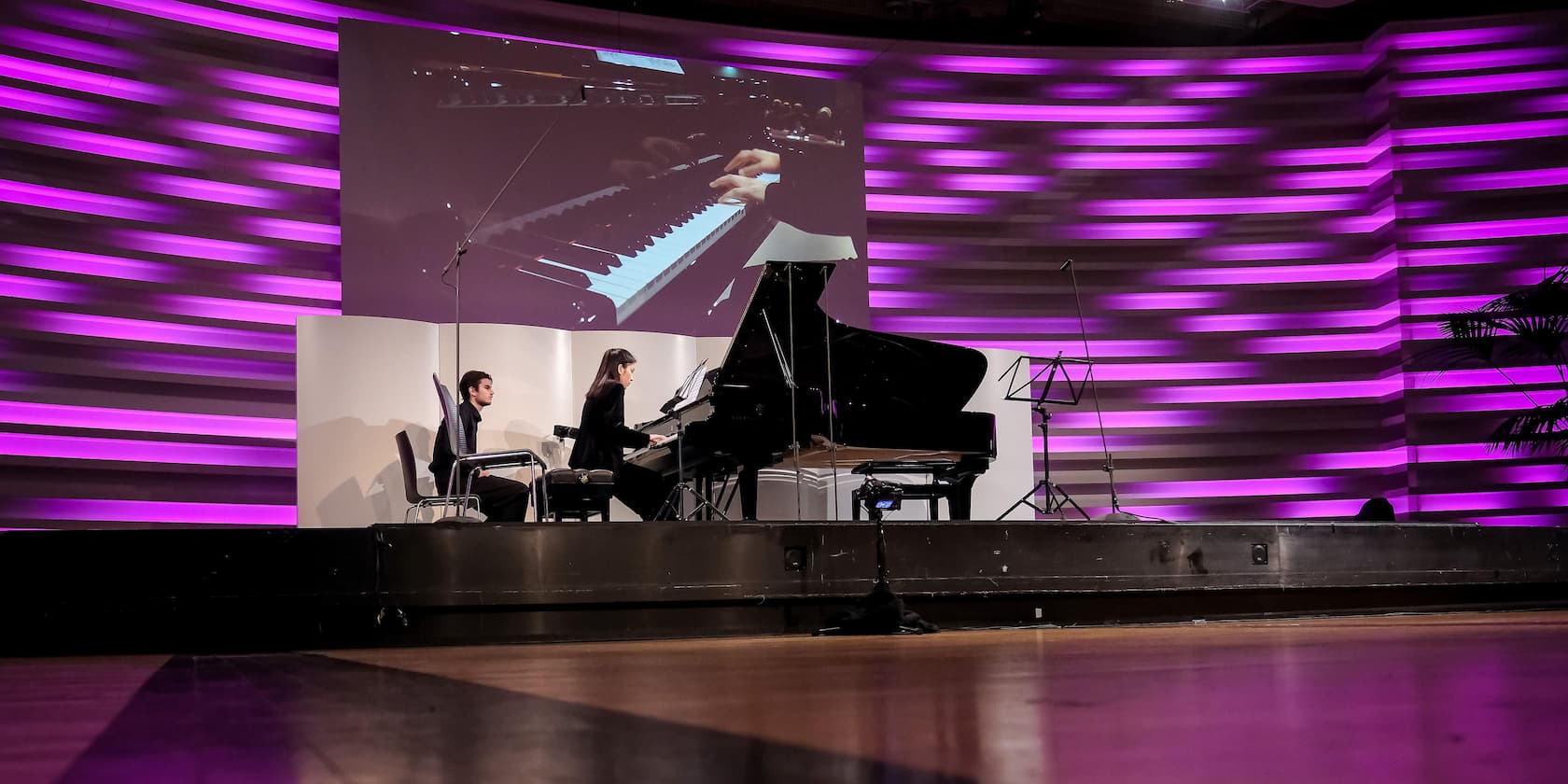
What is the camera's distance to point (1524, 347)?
7.72m

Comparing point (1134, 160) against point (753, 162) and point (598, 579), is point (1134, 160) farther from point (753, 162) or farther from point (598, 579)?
point (598, 579)

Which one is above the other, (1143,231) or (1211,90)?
(1211,90)

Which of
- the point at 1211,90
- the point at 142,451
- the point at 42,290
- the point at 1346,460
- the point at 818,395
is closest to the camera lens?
the point at 818,395

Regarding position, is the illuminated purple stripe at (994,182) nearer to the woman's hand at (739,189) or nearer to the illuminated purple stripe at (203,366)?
the woman's hand at (739,189)

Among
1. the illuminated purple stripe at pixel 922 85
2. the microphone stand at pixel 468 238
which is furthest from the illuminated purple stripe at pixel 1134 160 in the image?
the microphone stand at pixel 468 238

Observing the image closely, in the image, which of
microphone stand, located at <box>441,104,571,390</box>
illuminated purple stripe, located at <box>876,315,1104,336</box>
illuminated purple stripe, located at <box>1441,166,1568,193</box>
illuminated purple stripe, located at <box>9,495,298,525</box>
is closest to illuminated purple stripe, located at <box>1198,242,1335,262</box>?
illuminated purple stripe, located at <box>1441,166,1568,193</box>

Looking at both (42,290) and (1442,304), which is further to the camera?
(1442,304)

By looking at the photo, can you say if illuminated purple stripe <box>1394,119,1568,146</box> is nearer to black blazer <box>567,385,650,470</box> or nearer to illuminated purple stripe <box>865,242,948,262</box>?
illuminated purple stripe <box>865,242,948,262</box>

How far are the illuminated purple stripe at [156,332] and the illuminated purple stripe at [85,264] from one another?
235 millimetres

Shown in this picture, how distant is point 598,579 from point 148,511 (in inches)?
141

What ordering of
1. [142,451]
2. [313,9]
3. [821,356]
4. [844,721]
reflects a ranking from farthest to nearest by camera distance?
[313,9] → [142,451] → [821,356] → [844,721]

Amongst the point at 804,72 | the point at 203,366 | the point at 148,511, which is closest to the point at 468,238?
the point at 203,366

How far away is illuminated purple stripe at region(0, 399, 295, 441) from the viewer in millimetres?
6090

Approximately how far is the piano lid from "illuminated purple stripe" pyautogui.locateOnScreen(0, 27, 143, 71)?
4.13 metres
